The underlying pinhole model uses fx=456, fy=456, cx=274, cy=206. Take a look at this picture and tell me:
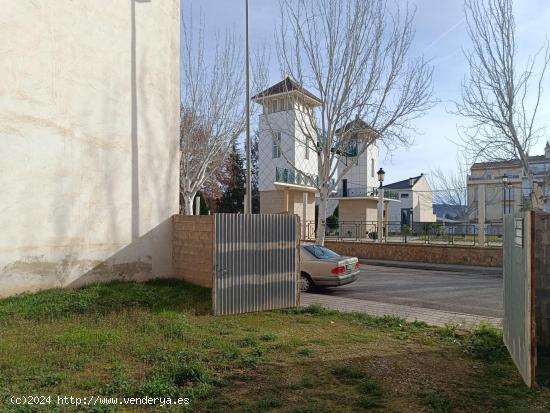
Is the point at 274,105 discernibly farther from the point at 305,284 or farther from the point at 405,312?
the point at 405,312

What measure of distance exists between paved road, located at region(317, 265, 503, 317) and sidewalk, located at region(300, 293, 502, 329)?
55 centimetres

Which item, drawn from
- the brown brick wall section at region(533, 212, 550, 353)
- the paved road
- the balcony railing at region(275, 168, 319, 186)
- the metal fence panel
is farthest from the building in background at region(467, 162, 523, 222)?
the metal fence panel

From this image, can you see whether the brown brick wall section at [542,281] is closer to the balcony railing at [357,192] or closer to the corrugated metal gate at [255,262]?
the corrugated metal gate at [255,262]

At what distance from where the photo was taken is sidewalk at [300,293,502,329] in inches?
329

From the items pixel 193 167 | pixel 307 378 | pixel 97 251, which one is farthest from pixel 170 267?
pixel 193 167

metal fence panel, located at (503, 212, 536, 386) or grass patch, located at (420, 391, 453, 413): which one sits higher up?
metal fence panel, located at (503, 212, 536, 386)

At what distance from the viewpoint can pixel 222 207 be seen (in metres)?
46.4

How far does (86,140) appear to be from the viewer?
945 cm

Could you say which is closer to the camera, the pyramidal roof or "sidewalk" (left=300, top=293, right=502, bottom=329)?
"sidewalk" (left=300, top=293, right=502, bottom=329)

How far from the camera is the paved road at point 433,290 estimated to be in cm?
1040

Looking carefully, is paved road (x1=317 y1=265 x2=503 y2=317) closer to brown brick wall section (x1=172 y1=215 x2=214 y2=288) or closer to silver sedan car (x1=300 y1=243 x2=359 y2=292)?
silver sedan car (x1=300 y1=243 x2=359 y2=292)

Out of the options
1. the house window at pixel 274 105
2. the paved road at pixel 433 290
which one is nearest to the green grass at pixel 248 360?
the paved road at pixel 433 290

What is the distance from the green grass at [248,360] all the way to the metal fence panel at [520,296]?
28 centimetres

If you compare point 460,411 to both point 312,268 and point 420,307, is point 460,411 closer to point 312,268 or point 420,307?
point 420,307
